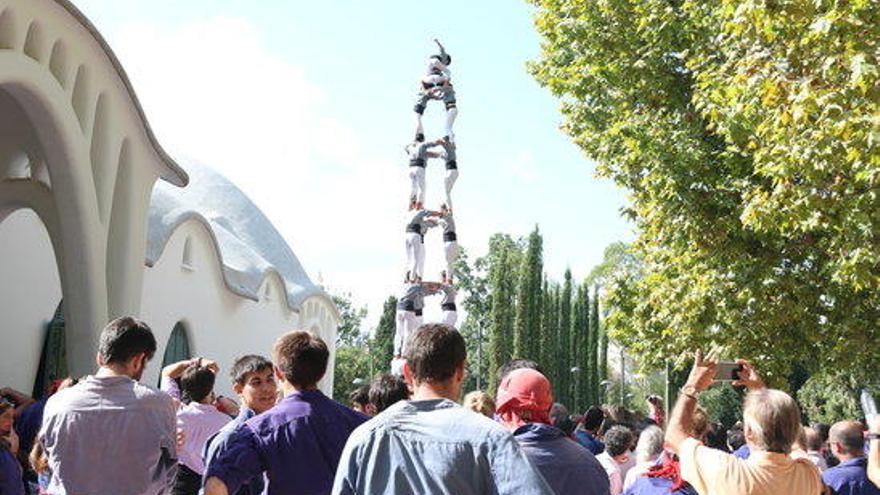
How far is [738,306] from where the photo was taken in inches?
551

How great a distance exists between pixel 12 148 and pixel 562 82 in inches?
402

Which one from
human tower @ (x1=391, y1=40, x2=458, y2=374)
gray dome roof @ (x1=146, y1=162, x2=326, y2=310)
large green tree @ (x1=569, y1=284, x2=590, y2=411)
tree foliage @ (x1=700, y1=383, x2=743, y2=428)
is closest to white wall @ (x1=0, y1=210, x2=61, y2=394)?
human tower @ (x1=391, y1=40, x2=458, y2=374)

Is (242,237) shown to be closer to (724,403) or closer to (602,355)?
(602,355)

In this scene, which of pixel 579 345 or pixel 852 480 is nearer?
pixel 852 480

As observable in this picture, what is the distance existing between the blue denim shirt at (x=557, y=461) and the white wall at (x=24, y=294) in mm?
16304

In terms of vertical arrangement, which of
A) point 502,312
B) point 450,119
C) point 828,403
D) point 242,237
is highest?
point 242,237

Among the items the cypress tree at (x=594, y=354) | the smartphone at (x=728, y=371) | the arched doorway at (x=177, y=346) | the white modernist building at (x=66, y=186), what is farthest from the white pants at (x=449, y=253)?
the cypress tree at (x=594, y=354)

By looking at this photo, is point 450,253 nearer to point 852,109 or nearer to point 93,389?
point 852,109

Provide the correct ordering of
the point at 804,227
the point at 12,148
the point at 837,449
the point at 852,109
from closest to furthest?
the point at 837,449
the point at 852,109
the point at 804,227
the point at 12,148

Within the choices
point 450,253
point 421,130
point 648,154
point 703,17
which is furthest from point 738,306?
point 421,130

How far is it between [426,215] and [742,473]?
47.2 ft

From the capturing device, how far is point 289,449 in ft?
12.1

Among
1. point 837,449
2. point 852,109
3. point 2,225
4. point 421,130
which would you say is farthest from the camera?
point 421,130

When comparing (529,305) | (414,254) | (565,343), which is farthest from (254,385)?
(565,343)
